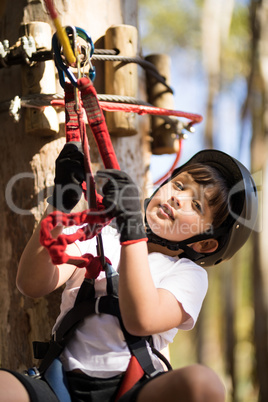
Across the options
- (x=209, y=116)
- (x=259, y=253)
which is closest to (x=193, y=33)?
(x=209, y=116)

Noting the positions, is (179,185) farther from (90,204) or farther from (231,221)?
(90,204)

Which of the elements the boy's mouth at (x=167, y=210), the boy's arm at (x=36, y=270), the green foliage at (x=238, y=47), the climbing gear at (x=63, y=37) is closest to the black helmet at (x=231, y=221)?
the boy's mouth at (x=167, y=210)

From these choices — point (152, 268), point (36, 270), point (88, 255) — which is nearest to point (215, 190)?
point (152, 268)

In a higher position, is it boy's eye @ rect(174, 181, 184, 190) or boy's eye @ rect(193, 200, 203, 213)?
boy's eye @ rect(174, 181, 184, 190)

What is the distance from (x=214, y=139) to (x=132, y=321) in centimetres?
946

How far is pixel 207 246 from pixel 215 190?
0.83 ft

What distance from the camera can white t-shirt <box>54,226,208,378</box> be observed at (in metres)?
1.68

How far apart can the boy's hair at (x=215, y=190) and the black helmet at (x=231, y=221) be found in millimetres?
28

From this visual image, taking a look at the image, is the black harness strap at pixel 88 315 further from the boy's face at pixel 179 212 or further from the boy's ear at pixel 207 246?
the boy's ear at pixel 207 246

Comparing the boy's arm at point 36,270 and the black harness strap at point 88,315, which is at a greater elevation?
the boy's arm at point 36,270

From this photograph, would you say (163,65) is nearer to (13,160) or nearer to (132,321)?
(13,160)

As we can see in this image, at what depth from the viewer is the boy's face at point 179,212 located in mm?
1934

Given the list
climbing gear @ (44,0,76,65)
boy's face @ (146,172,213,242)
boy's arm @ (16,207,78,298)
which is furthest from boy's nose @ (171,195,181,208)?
climbing gear @ (44,0,76,65)

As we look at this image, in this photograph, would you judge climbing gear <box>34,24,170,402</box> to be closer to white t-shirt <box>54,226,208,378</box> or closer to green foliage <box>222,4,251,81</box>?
white t-shirt <box>54,226,208,378</box>
